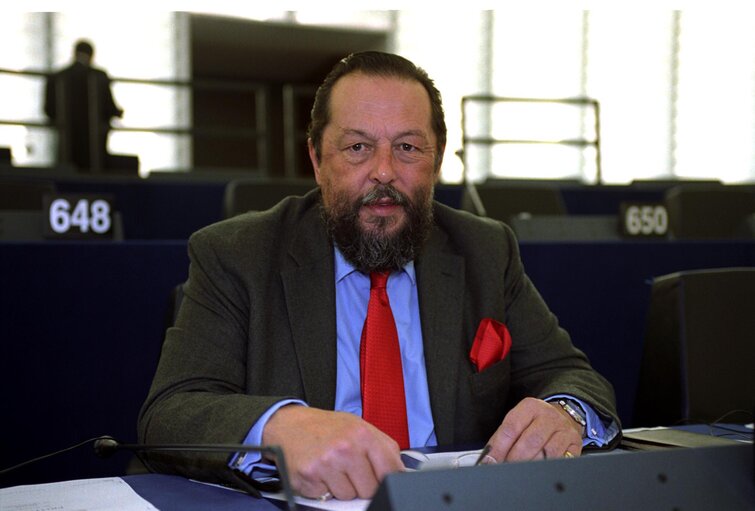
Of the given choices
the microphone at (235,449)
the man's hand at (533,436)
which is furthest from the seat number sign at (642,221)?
the microphone at (235,449)

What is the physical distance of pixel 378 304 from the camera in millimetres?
1461

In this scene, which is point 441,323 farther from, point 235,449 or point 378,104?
point 235,449

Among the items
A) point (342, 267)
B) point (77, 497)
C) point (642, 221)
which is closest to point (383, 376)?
point (342, 267)

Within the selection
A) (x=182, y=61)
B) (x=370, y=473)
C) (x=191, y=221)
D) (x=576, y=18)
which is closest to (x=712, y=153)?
(x=576, y=18)

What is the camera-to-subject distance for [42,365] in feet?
6.79

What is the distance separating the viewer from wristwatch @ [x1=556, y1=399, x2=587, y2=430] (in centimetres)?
125

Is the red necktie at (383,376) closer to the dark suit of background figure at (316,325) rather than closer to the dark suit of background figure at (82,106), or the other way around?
the dark suit of background figure at (316,325)

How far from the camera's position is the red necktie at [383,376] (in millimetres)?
1372

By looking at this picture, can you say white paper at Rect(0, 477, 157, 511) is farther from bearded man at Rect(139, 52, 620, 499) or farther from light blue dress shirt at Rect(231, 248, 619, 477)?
light blue dress shirt at Rect(231, 248, 619, 477)

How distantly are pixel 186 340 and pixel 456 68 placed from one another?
808cm

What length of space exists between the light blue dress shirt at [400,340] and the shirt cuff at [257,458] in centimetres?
36

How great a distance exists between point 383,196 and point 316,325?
28 centimetres

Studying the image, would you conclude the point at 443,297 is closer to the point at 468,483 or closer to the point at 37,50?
the point at 468,483

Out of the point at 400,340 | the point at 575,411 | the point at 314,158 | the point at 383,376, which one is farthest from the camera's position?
the point at 314,158
